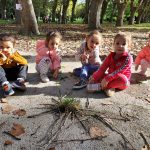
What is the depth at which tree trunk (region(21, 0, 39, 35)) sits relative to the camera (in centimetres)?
1234

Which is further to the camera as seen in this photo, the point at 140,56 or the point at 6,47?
the point at 140,56

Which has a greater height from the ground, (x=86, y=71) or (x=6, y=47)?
(x=6, y=47)

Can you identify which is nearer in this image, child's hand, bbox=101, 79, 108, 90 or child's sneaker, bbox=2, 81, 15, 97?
child's sneaker, bbox=2, 81, 15, 97

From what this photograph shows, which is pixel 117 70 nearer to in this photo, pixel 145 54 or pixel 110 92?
pixel 110 92

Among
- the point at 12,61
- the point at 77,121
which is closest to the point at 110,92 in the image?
the point at 77,121

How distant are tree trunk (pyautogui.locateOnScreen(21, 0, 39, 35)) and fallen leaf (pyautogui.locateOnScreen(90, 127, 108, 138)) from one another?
366 inches

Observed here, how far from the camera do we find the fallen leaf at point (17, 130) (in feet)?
12.2

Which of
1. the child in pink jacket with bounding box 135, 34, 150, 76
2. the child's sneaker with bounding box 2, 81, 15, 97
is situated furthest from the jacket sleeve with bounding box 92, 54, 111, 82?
the child's sneaker with bounding box 2, 81, 15, 97

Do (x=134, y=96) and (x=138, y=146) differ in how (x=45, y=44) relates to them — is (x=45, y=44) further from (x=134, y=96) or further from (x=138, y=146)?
(x=138, y=146)

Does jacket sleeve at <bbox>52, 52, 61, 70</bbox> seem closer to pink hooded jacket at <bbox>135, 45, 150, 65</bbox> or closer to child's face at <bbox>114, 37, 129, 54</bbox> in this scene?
child's face at <bbox>114, 37, 129, 54</bbox>

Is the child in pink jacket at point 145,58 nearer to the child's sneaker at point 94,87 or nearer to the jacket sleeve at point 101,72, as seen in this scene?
the jacket sleeve at point 101,72

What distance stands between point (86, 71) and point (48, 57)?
0.78 metres

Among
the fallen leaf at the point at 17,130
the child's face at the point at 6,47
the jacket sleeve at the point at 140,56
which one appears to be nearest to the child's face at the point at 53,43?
the child's face at the point at 6,47

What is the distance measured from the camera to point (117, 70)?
518 cm
